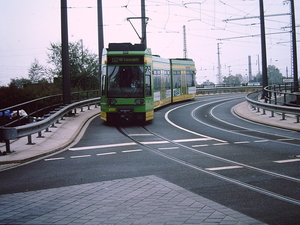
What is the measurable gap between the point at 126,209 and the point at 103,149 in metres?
6.88

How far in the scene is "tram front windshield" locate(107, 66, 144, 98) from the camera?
2053 cm

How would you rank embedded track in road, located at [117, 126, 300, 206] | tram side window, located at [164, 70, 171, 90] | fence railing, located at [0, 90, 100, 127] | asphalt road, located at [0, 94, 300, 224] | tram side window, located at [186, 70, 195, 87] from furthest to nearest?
1. tram side window, located at [186, 70, 195, 87]
2. tram side window, located at [164, 70, 171, 90]
3. fence railing, located at [0, 90, 100, 127]
4. embedded track in road, located at [117, 126, 300, 206]
5. asphalt road, located at [0, 94, 300, 224]

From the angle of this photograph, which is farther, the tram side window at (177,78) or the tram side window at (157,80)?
the tram side window at (177,78)

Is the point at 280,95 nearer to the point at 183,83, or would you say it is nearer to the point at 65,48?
the point at 183,83

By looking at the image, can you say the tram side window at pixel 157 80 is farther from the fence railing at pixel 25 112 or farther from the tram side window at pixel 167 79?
the fence railing at pixel 25 112

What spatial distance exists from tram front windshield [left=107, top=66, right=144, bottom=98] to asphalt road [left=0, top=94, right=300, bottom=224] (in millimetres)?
3707

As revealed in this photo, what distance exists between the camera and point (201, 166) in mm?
10031

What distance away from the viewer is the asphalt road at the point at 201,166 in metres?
7.09

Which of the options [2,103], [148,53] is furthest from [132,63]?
[2,103]

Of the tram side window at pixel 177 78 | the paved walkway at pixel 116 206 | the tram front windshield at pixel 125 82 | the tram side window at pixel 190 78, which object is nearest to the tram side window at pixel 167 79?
the tram side window at pixel 177 78

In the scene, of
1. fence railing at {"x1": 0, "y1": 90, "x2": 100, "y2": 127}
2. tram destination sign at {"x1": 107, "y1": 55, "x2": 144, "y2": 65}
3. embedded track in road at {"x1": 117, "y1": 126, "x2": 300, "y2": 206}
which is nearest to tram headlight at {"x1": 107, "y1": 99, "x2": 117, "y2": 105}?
tram destination sign at {"x1": 107, "y1": 55, "x2": 144, "y2": 65}

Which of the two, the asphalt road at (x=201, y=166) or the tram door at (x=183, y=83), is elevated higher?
the tram door at (x=183, y=83)

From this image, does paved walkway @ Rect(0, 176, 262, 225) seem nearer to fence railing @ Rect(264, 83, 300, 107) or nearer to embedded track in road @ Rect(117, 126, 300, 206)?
embedded track in road @ Rect(117, 126, 300, 206)

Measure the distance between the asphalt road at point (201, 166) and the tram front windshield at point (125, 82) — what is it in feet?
12.2
